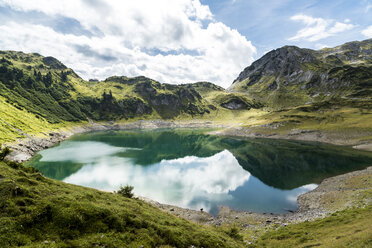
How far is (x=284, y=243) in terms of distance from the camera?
22.3 meters

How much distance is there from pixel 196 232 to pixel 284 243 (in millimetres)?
12193

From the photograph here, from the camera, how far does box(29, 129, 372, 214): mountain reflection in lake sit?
4816 centimetres

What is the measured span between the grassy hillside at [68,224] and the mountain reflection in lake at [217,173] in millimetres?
28729

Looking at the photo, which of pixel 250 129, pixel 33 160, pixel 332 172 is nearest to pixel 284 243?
pixel 332 172

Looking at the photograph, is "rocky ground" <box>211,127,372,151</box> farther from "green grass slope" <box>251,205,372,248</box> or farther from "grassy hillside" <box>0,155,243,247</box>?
"grassy hillside" <box>0,155,243,247</box>

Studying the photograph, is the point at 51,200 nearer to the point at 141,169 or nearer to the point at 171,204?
the point at 171,204

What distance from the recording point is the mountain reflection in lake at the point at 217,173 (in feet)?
158

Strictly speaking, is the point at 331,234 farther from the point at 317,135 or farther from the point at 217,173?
the point at 317,135

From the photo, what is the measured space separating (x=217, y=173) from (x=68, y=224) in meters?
63.4

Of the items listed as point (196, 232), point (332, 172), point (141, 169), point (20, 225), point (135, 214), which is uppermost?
point (20, 225)

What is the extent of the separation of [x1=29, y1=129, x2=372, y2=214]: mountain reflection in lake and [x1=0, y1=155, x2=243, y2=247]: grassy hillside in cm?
2873

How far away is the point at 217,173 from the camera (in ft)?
235

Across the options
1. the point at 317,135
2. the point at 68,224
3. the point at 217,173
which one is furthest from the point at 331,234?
the point at 317,135

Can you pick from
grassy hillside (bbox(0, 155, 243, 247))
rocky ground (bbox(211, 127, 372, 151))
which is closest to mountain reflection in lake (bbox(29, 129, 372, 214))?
rocky ground (bbox(211, 127, 372, 151))
